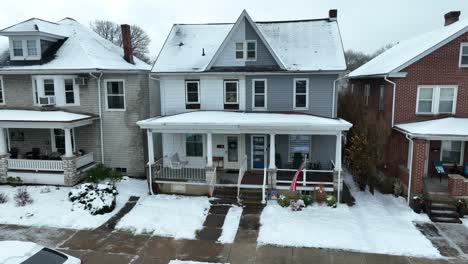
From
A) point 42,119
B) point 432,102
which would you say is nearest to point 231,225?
point 42,119

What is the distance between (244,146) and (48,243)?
959 centimetres

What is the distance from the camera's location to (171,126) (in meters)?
15.5

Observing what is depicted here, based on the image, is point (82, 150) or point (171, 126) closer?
point (171, 126)

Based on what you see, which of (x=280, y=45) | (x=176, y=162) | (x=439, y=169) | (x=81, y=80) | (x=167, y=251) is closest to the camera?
(x=167, y=251)

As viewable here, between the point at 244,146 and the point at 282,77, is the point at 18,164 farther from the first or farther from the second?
the point at 282,77

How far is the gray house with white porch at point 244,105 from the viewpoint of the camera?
51.9 ft

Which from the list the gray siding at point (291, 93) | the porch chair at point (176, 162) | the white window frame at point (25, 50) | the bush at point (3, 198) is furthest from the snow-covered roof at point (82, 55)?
the gray siding at point (291, 93)

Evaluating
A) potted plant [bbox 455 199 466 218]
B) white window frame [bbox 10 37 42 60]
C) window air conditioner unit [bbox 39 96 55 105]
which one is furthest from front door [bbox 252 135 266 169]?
white window frame [bbox 10 37 42 60]

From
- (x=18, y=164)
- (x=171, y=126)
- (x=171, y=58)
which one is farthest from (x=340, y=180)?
(x=18, y=164)

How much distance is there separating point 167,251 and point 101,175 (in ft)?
24.9

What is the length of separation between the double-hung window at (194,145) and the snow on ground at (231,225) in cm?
477

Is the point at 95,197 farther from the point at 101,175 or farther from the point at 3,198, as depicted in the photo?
the point at 3,198

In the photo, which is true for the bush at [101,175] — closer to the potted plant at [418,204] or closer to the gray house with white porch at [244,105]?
the gray house with white porch at [244,105]

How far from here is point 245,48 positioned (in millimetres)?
17109
